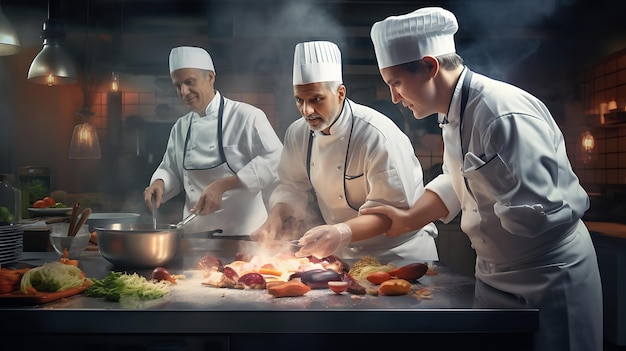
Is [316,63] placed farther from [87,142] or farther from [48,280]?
[48,280]

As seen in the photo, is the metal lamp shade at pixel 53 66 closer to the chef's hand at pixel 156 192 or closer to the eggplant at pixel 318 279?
the chef's hand at pixel 156 192

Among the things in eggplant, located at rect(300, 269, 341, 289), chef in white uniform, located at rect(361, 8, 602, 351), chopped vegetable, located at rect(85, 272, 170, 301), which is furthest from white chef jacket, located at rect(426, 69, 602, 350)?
chopped vegetable, located at rect(85, 272, 170, 301)

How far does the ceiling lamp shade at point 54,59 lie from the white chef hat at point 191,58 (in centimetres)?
65

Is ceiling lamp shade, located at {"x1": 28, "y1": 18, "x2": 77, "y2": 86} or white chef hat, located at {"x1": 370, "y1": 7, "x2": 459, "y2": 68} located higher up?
ceiling lamp shade, located at {"x1": 28, "y1": 18, "x2": 77, "y2": 86}

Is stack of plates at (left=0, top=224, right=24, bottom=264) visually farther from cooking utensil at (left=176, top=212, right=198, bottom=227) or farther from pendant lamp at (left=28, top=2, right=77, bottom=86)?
pendant lamp at (left=28, top=2, right=77, bottom=86)

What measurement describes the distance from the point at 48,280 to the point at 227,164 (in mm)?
1418

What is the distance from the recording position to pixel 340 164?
2.56 m

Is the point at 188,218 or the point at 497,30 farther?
the point at 188,218

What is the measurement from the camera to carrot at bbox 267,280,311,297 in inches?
62.6

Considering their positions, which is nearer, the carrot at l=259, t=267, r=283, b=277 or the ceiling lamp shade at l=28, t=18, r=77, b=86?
the carrot at l=259, t=267, r=283, b=277

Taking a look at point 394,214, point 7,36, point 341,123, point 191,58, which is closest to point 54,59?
point 7,36

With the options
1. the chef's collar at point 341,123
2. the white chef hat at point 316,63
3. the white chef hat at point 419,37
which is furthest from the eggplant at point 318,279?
the white chef hat at point 316,63

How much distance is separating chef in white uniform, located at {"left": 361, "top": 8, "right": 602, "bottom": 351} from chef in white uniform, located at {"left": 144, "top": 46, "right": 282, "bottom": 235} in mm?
1061

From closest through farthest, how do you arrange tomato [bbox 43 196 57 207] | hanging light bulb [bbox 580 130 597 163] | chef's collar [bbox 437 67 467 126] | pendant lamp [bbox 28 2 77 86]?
chef's collar [bbox 437 67 467 126], pendant lamp [bbox 28 2 77 86], tomato [bbox 43 196 57 207], hanging light bulb [bbox 580 130 597 163]
